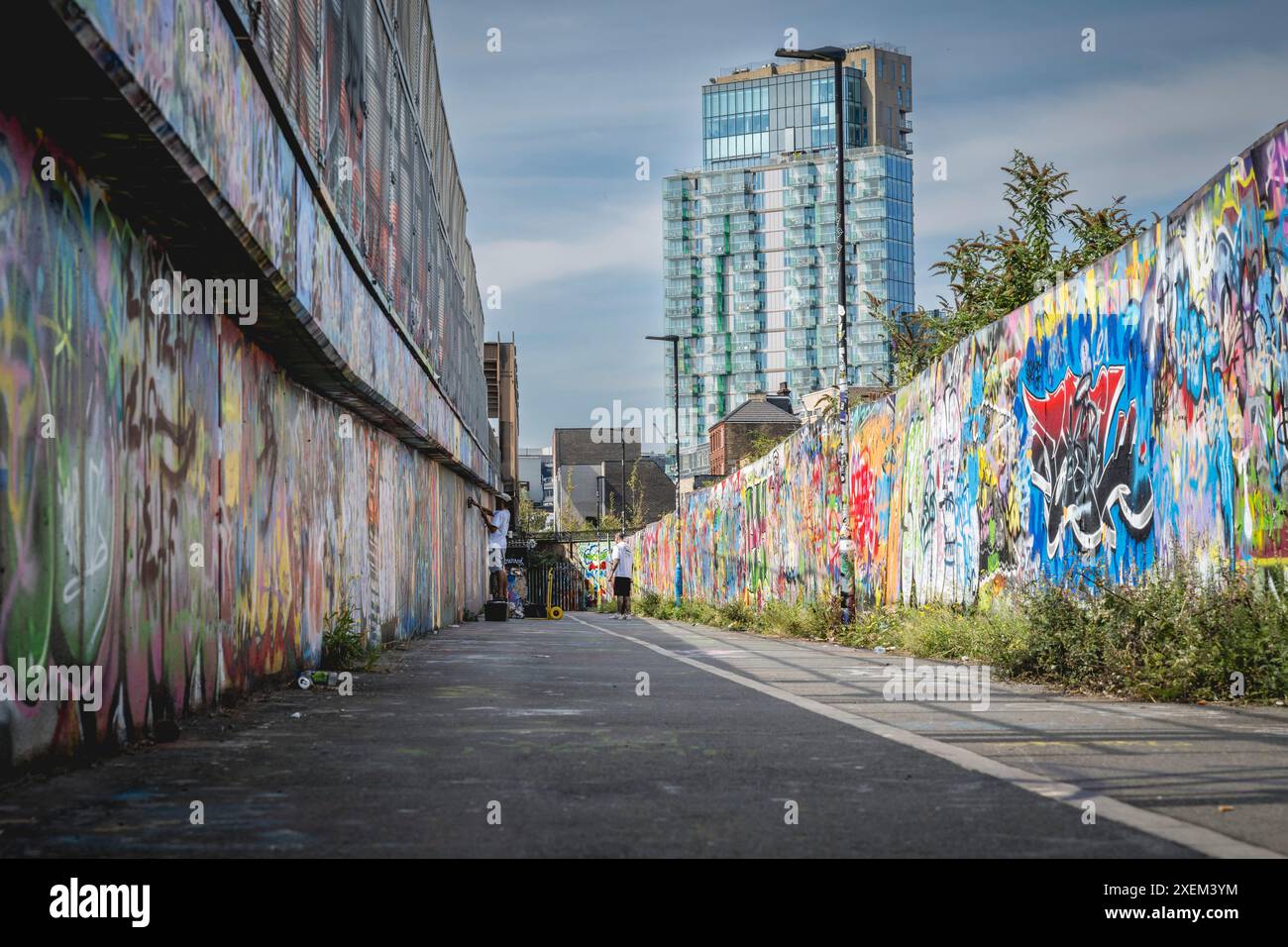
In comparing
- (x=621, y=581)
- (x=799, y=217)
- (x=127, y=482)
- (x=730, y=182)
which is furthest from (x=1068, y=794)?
(x=730, y=182)

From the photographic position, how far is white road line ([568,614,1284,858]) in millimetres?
4012

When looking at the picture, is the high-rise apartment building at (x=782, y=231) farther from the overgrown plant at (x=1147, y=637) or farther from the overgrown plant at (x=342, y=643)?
the overgrown plant at (x=1147, y=637)

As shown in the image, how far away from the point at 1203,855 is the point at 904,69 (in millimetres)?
167241

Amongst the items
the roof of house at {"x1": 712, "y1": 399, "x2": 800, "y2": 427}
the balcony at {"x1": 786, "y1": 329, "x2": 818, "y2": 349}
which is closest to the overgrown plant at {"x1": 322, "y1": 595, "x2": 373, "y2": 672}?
the roof of house at {"x1": 712, "y1": 399, "x2": 800, "y2": 427}

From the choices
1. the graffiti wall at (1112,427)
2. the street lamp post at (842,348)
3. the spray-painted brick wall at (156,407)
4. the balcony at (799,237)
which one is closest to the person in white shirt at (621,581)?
the street lamp post at (842,348)

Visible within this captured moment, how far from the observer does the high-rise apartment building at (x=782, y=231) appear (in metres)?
157

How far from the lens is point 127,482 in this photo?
6.46 metres

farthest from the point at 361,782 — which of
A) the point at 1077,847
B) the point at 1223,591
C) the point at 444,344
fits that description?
the point at 444,344

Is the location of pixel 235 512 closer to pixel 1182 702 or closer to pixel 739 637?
pixel 1182 702

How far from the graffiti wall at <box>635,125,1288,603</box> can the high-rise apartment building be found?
457 ft

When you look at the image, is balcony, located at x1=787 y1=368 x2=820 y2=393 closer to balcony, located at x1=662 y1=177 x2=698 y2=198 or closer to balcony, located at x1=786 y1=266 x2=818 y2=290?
balcony, located at x1=786 y1=266 x2=818 y2=290

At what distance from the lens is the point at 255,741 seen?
663cm

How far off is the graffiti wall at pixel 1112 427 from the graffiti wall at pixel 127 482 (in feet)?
20.1

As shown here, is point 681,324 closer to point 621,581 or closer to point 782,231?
point 782,231
